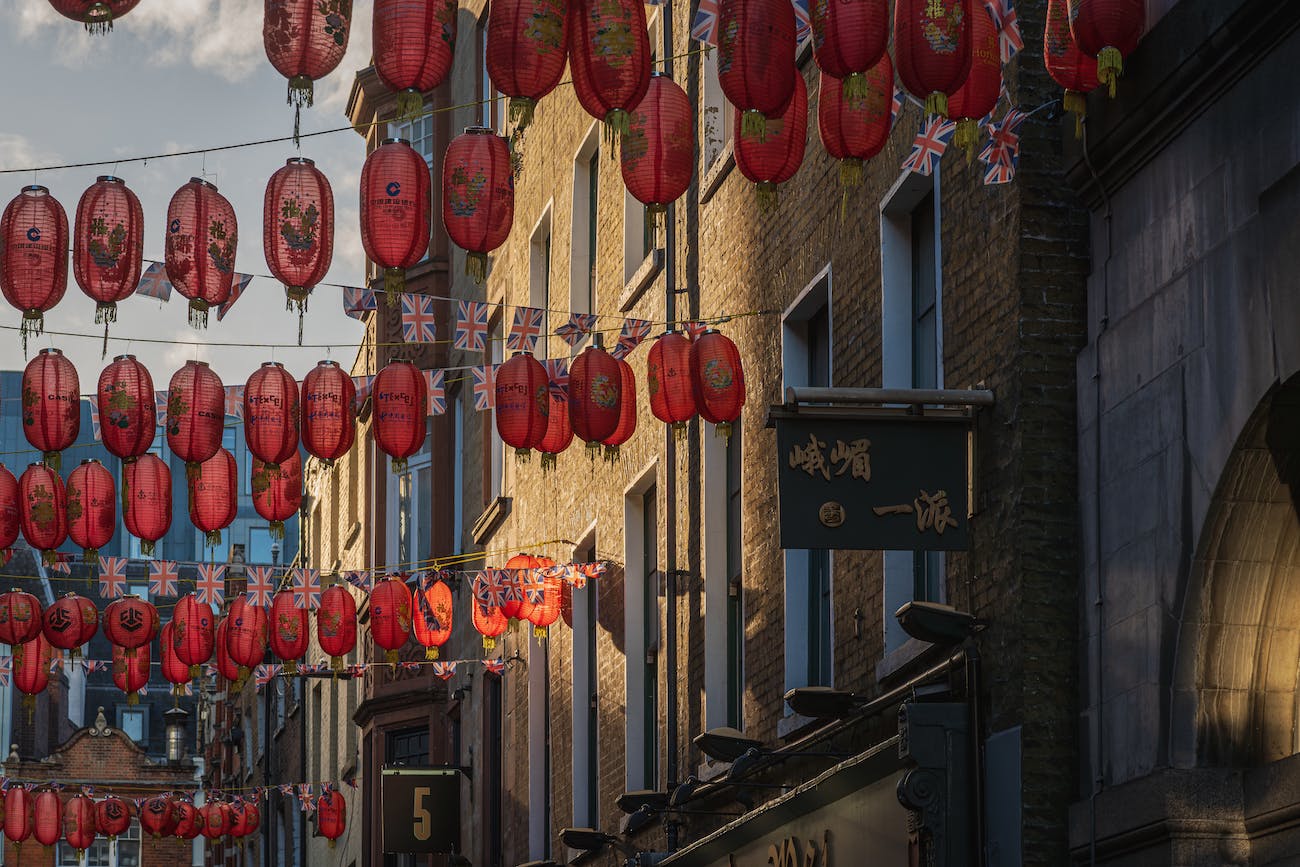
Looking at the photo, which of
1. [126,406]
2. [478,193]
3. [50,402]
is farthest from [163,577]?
[478,193]

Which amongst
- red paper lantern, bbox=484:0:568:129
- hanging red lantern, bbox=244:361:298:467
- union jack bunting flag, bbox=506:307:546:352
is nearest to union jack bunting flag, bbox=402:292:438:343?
union jack bunting flag, bbox=506:307:546:352

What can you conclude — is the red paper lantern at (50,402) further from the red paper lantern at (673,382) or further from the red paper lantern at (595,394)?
the red paper lantern at (673,382)

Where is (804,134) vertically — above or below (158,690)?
above

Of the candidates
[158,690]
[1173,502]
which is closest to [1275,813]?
[1173,502]

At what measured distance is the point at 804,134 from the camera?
13.6m

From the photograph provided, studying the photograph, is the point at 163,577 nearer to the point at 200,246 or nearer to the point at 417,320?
the point at 417,320

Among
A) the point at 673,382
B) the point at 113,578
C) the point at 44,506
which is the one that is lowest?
the point at 113,578

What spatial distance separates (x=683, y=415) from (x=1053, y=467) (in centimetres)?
540

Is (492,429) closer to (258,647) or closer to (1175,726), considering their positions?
(258,647)

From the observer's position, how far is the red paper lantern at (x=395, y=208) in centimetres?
1469

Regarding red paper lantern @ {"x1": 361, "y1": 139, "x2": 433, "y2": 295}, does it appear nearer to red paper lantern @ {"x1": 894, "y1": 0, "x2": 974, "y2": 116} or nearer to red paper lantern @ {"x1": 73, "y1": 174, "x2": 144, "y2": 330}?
red paper lantern @ {"x1": 73, "y1": 174, "x2": 144, "y2": 330}

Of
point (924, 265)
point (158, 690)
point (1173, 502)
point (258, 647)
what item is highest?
point (924, 265)

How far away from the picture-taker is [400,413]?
18516mm

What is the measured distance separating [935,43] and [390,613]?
54.1 feet
